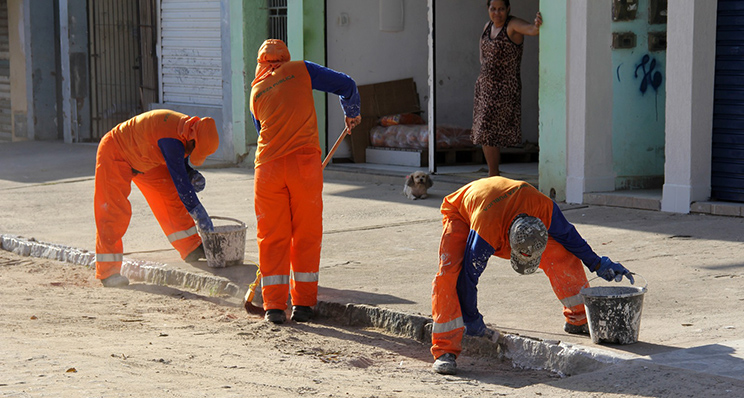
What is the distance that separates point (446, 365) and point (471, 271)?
520 mm

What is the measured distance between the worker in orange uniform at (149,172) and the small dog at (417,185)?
343 cm

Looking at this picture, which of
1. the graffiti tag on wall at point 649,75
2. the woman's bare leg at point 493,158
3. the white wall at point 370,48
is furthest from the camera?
the white wall at point 370,48

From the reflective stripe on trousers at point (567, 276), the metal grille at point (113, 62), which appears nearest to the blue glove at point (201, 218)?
the reflective stripe on trousers at point (567, 276)

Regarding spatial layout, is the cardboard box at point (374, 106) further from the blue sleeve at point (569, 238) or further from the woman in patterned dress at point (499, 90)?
the blue sleeve at point (569, 238)

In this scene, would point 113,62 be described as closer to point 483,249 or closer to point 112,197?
point 112,197

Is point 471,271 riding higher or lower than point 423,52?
lower

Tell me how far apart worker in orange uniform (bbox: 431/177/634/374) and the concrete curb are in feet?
0.60

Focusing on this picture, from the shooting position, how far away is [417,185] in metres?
10.8

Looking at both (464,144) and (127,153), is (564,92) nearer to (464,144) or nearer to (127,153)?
(464,144)

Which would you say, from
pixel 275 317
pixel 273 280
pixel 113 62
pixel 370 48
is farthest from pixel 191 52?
pixel 275 317

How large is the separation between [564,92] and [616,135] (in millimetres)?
692

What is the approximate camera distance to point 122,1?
1762 cm

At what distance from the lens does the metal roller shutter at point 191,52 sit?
14938 mm

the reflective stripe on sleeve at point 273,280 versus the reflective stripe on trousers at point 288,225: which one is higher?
the reflective stripe on trousers at point 288,225
